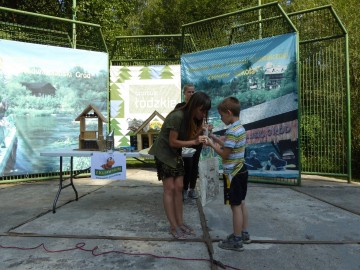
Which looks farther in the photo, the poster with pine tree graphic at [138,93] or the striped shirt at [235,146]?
the poster with pine tree graphic at [138,93]

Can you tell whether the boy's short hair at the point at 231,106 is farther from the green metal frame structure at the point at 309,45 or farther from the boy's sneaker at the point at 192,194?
the green metal frame structure at the point at 309,45

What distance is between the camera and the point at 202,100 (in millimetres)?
3514

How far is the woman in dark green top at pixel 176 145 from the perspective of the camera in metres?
3.55

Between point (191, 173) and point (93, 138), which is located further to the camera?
point (191, 173)

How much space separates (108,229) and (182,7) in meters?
23.3

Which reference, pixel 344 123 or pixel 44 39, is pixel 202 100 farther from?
pixel 44 39

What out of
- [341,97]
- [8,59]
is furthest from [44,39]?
[341,97]

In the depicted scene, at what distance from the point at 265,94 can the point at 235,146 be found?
3936 millimetres

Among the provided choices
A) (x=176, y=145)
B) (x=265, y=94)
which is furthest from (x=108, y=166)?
(x=265, y=94)

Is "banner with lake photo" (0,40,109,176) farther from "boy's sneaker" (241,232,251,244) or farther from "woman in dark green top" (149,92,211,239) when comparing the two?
"boy's sneaker" (241,232,251,244)

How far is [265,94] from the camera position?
6.96m

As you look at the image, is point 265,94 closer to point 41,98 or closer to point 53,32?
point 41,98

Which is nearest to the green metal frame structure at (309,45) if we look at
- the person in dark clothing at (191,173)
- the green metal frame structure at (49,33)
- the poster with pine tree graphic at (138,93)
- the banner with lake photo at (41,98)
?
the green metal frame structure at (49,33)

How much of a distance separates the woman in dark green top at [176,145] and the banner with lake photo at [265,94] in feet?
11.6
